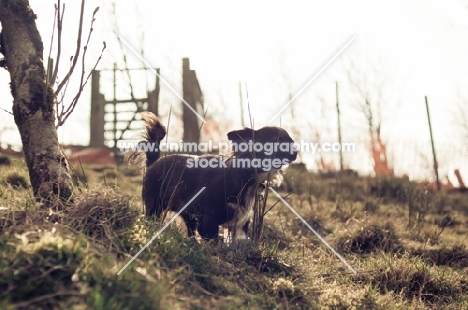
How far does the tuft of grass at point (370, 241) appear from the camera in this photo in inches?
269

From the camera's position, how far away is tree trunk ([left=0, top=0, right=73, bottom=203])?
4.65m

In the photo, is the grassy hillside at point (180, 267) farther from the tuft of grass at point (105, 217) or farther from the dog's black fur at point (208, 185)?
the dog's black fur at point (208, 185)

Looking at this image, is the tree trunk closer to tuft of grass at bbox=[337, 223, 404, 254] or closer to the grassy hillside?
the grassy hillside

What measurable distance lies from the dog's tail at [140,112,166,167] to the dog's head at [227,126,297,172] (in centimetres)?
83

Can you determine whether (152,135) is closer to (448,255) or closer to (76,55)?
(76,55)

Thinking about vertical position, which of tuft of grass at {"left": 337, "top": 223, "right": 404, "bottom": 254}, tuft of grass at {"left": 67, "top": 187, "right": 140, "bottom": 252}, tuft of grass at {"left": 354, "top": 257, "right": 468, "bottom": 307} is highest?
tuft of grass at {"left": 67, "top": 187, "right": 140, "bottom": 252}

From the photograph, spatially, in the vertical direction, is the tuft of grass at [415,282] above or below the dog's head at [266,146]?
below

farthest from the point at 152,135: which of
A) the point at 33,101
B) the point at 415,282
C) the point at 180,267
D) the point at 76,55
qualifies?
A: the point at 415,282

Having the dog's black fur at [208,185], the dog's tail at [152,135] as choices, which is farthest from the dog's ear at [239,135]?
the dog's tail at [152,135]

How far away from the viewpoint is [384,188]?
12219 millimetres

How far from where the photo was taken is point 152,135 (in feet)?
21.0

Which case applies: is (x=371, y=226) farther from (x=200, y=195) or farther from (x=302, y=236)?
(x=200, y=195)

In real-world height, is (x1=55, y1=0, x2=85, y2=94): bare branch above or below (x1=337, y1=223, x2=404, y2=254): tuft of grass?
above

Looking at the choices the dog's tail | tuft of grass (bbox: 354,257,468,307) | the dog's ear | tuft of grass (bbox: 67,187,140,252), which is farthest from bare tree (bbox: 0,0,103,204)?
tuft of grass (bbox: 354,257,468,307)
